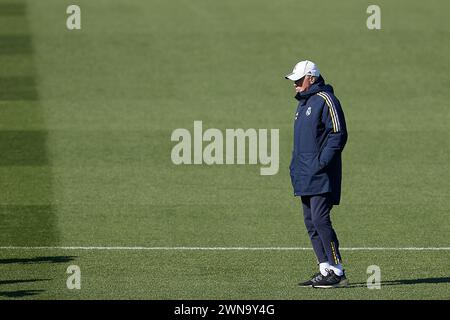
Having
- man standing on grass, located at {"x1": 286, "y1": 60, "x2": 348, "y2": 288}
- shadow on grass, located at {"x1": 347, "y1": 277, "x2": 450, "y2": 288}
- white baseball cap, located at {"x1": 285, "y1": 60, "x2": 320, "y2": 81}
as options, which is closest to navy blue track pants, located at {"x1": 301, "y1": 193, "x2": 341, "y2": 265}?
man standing on grass, located at {"x1": 286, "y1": 60, "x2": 348, "y2": 288}

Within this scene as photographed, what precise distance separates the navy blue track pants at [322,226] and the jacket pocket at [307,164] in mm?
260

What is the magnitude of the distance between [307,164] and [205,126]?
1077 centimetres

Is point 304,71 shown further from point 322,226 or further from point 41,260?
point 41,260

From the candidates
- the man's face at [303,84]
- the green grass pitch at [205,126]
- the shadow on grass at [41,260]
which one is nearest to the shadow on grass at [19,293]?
the green grass pitch at [205,126]

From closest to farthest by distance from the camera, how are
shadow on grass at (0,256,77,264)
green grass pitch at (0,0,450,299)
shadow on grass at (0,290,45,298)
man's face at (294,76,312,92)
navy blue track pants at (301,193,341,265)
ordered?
1. shadow on grass at (0,290,45,298)
2. navy blue track pants at (301,193,341,265)
3. man's face at (294,76,312,92)
4. green grass pitch at (0,0,450,299)
5. shadow on grass at (0,256,77,264)

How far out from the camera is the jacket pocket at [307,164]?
13.0 meters

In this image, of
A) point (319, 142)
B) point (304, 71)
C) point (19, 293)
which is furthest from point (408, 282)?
point (19, 293)

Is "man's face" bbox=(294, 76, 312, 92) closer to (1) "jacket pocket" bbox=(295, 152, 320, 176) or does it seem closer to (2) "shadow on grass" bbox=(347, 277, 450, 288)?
(1) "jacket pocket" bbox=(295, 152, 320, 176)

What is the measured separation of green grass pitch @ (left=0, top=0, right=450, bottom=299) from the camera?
14461mm

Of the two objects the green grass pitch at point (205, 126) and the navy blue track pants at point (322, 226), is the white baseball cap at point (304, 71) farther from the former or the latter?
the green grass pitch at point (205, 126)

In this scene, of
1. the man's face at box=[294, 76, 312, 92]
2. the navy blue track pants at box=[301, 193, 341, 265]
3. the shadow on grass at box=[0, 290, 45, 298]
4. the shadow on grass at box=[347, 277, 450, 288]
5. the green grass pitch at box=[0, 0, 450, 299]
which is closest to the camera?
the shadow on grass at box=[0, 290, 45, 298]

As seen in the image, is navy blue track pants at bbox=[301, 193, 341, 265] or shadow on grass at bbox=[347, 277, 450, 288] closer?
navy blue track pants at bbox=[301, 193, 341, 265]

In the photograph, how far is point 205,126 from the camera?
23.7 m
